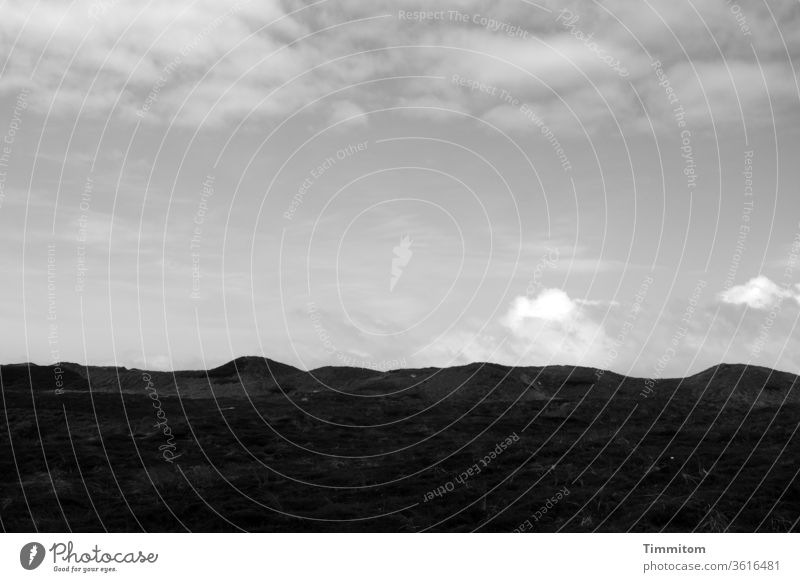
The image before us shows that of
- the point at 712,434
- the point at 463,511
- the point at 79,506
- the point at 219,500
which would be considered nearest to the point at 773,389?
the point at 712,434

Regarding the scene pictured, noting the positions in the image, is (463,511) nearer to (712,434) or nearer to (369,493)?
(369,493)

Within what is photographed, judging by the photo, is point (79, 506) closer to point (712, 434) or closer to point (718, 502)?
point (718, 502)

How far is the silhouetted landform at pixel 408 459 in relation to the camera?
2475 cm

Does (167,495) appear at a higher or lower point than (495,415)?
lower

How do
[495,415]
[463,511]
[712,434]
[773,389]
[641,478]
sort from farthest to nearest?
[773,389]
[495,415]
[712,434]
[641,478]
[463,511]

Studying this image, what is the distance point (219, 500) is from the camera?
27.1 m

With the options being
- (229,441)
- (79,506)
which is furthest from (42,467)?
(229,441)

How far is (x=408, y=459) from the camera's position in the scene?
3497cm

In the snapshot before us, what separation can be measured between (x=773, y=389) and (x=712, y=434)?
27862 mm

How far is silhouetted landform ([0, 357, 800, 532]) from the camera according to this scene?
24.8 meters

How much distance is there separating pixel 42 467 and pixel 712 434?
37237 mm

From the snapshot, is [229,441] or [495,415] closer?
[229,441]

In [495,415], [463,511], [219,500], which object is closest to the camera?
[463,511]
